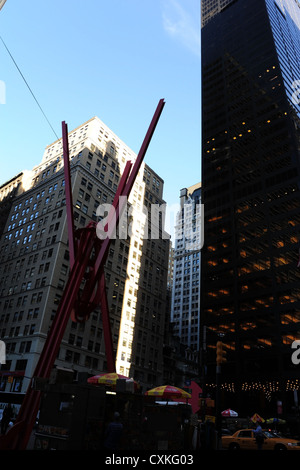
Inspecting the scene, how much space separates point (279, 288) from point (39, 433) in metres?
60.7

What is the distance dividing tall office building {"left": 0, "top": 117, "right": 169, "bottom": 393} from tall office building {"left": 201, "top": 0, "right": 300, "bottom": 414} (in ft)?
45.2

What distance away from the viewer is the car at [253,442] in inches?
739

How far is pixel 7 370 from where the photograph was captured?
57312mm

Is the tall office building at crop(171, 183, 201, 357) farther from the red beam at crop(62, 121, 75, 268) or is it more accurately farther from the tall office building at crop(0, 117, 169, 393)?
the red beam at crop(62, 121, 75, 268)

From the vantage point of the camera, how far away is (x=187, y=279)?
A: 134m

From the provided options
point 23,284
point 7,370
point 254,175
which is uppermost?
point 254,175

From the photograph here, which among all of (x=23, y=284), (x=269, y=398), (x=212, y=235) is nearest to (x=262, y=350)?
(x=269, y=398)

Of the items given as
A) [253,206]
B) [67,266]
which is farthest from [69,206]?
[253,206]

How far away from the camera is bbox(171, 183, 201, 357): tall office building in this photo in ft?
403

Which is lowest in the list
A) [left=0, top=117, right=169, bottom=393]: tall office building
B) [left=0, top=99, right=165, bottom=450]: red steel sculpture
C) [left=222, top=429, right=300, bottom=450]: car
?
[left=222, top=429, right=300, bottom=450]: car

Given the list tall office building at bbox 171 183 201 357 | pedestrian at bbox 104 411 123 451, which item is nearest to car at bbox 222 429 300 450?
pedestrian at bbox 104 411 123 451

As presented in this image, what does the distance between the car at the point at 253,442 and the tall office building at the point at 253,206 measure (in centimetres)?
3021

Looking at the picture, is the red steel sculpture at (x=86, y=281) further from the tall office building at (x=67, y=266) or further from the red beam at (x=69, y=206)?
the tall office building at (x=67, y=266)
